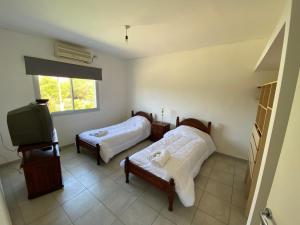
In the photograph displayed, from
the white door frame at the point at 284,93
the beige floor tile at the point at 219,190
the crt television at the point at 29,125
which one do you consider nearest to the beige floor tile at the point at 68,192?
the crt television at the point at 29,125

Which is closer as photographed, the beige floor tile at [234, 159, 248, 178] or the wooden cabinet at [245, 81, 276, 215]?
the wooden cabinet at [245, 81, 276, 215]

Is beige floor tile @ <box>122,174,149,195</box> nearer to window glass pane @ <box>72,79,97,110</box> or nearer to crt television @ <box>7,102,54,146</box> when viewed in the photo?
crt television @ <box>7,102,54,146</box>

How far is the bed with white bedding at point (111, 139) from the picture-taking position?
261cm

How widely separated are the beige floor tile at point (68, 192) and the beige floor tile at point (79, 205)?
3.1 inches

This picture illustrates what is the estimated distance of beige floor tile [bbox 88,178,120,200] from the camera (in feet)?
6.32

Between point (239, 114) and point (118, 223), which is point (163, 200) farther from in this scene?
point (239, 114)

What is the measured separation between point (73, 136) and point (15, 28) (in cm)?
243

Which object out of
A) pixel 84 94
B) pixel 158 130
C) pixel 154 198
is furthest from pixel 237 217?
pixel 84 94

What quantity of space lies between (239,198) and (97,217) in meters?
1.97

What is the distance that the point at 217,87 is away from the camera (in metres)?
2.95

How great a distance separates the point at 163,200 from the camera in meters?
1.85

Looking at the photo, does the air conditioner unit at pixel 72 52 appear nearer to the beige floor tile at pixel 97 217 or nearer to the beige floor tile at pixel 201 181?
the beige floor tile at pixel 97 217

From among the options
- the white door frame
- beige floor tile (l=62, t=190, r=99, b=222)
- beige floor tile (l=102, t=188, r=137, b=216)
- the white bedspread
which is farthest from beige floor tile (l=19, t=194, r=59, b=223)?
the white door frame

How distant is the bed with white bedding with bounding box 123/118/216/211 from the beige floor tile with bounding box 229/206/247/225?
509 millimetres
